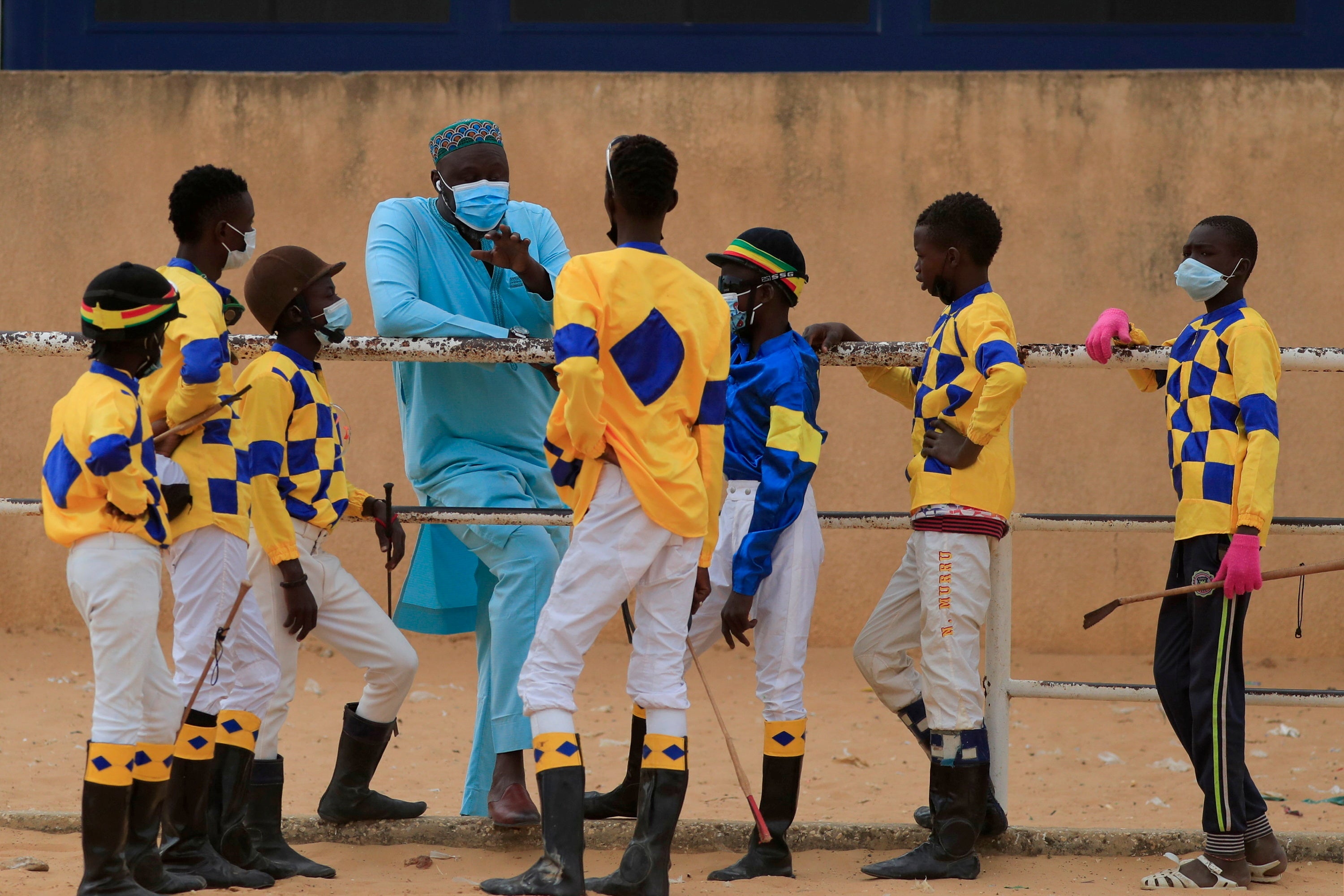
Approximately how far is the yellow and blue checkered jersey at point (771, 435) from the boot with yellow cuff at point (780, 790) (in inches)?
14.7

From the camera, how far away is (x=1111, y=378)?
7031 millimetres

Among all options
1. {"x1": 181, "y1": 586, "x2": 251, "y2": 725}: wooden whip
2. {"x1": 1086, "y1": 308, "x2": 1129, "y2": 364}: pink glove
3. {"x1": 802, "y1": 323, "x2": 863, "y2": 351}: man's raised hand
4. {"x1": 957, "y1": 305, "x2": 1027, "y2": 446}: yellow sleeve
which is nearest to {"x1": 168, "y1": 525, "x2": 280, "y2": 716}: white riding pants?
{"x1": 181, "y1": 586, "x2": 251, "y2": 725}: wooden whip

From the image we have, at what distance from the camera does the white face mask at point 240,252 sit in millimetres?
3475

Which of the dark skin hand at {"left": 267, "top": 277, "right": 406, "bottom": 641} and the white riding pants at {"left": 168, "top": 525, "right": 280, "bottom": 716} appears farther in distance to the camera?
the dark skin hand at {"left": 267, "top": 277, "right": 406, "bottom": 641}

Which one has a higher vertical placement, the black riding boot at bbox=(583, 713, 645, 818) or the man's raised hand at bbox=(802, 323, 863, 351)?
the man's raised hand at bbox=(802, 323, 863, 351)

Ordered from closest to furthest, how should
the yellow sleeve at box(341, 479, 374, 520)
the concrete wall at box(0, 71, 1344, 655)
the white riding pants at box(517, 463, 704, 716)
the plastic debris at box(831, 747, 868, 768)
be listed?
the white riding pants at box(517, 463, 704, 716) < the yellow sleeve at box(341, 479, 374, 520) < the plastic debris at box(831, 747, 868, 768) < the concrete wall at box(0, 71, 1344, 655)

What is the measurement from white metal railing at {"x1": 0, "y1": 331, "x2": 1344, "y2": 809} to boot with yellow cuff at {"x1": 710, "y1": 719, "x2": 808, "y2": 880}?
1.74ft

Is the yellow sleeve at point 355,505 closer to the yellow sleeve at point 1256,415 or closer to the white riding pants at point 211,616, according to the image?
the white riding pants at point 211,616

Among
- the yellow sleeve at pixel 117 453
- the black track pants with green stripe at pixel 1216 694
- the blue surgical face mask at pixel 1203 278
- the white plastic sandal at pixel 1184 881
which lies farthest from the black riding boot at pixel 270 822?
the blue surgical face mask at pixel 1203 278

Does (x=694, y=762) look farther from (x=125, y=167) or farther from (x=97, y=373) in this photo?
(x=125, y=167)

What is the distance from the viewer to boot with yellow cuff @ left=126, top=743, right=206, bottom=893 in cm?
308

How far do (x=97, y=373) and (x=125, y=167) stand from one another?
4.66m

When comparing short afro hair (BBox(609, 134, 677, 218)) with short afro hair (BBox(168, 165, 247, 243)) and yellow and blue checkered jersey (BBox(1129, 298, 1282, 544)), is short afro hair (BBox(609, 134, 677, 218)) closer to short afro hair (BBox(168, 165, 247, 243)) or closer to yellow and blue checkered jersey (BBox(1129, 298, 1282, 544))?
short afro hair (BBox(168, 165, 247, 243))

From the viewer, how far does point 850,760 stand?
554 cm
